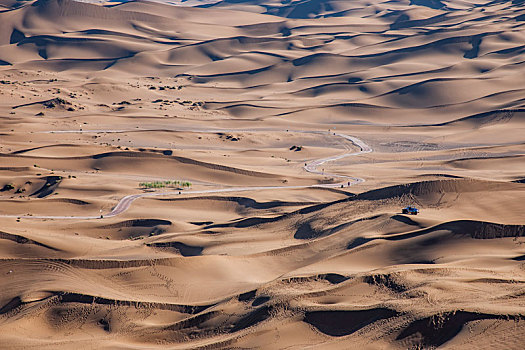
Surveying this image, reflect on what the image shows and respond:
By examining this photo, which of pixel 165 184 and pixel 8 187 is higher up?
pixel 8 187

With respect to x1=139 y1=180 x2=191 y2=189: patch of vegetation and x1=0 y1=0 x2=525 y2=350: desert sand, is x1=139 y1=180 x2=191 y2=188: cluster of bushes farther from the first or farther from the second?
x1=0 y1=0 x2=525 y2=350: desert sand

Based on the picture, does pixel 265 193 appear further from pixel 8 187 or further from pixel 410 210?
pixel 8 187

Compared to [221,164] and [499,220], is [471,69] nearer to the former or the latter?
[221,164]

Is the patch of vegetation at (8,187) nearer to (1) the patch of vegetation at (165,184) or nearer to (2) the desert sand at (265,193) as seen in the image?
(2) the desert sand at (265,193)

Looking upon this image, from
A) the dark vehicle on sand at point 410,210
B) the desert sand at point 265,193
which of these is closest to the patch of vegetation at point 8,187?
the desert sand at point 265,193

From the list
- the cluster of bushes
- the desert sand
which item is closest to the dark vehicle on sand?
the desert sand

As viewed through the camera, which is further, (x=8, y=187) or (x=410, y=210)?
(x=8, y=187)

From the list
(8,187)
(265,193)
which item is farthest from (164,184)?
(8,187)

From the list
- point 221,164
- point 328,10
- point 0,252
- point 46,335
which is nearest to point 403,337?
point 46,335
